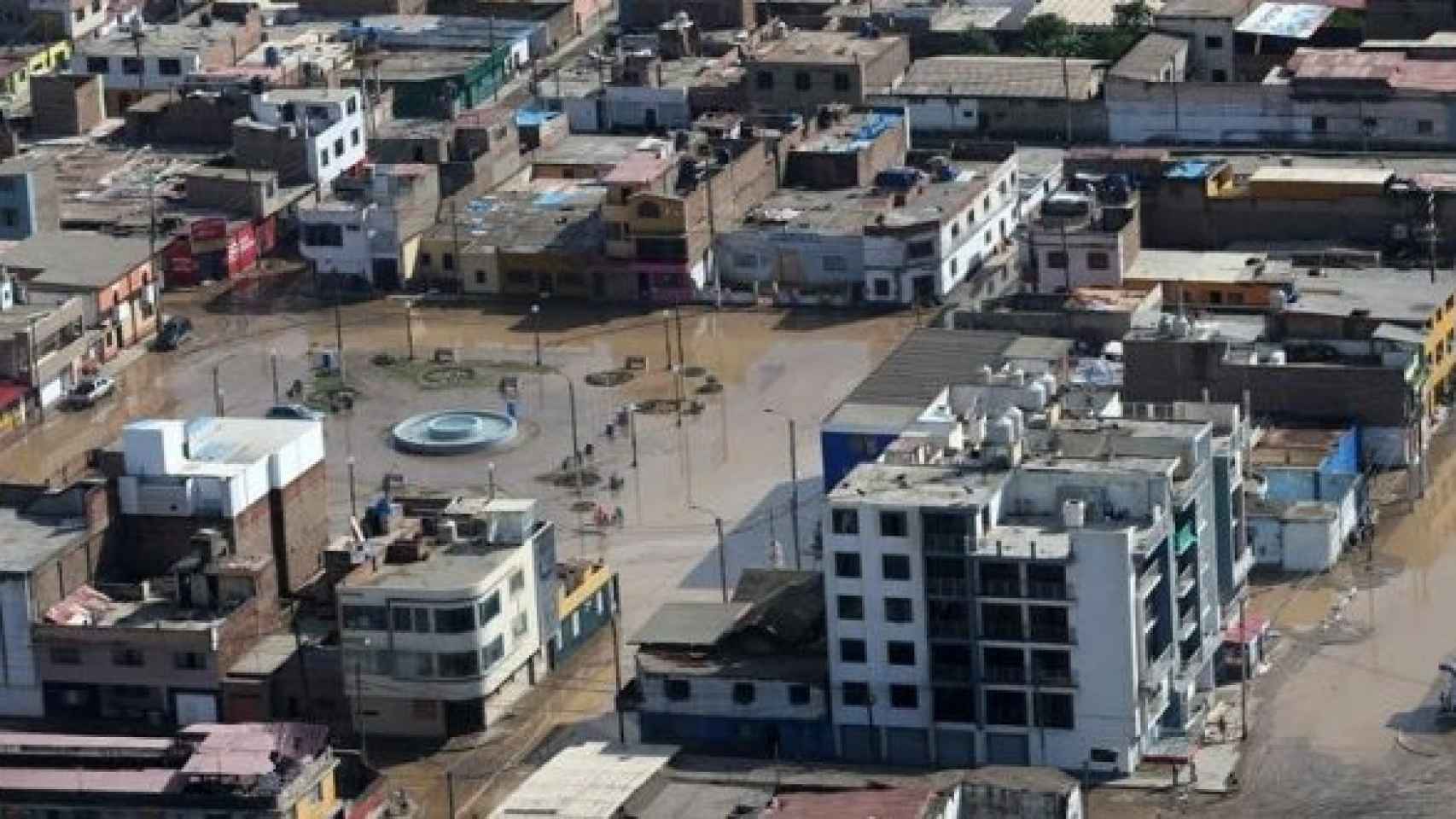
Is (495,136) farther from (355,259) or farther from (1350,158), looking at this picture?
(1350,158)

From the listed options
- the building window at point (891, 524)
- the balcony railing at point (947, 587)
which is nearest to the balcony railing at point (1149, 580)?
the balcony railing at point (947, 587)

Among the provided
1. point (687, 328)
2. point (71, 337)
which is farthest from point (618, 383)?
point (71, 337)

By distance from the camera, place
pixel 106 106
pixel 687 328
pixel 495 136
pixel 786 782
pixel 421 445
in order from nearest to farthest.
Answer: pixel 786 782
pixel 421 445
pixel 687 328
pixel 495 136
pixel 106 106

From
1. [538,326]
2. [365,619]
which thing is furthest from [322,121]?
[365,619]

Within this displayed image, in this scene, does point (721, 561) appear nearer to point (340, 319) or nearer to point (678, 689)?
point (678, 689)

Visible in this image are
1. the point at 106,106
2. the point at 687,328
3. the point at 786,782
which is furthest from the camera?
the point at 106,106

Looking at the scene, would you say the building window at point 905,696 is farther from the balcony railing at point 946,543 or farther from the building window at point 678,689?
the building window at point 678,689
